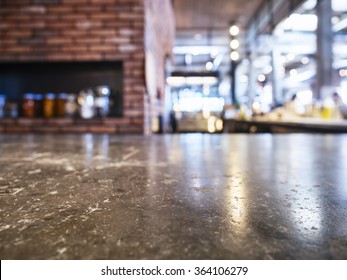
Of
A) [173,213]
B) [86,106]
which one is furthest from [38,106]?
[173,213]

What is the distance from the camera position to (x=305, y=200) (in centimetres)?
56

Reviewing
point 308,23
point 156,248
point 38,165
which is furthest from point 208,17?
point 156,248

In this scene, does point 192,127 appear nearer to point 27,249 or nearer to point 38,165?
point 38,165

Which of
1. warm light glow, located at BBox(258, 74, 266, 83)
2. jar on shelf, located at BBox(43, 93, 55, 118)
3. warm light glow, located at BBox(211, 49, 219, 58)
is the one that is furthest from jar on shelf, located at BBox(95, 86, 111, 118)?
warm light glow, located at BBox(258, 74, 266, 83)

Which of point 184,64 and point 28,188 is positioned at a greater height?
point 184,64

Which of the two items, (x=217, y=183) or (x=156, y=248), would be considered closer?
(x=156, y=248)

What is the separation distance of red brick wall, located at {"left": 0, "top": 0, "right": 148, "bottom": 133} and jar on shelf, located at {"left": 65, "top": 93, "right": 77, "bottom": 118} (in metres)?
0.45

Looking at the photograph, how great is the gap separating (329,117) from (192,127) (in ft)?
13.2

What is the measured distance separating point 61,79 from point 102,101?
65cm

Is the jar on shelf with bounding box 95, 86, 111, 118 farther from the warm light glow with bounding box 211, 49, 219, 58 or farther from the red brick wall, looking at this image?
the warm light glow with bounding box 211, 49, 219, 58

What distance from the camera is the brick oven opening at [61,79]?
3756 mm

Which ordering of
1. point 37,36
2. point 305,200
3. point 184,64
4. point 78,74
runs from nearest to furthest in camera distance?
1. point 305,200
2. point 37,36
3. point 78,74
4. point 184,64
